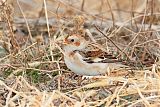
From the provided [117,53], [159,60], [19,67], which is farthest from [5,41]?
[159,60]

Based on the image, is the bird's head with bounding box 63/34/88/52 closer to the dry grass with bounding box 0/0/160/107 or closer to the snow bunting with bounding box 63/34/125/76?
the snow bunting with bounding box 63/34/125/76

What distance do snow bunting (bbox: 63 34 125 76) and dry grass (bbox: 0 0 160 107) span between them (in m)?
0.09

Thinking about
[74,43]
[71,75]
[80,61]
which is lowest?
[71,75]

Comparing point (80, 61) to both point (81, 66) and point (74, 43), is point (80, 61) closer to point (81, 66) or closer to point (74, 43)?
point (81, 66)

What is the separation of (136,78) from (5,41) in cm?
164

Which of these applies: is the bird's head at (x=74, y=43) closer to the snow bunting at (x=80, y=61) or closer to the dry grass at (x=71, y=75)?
the snow bunting at (x=80, y=61)

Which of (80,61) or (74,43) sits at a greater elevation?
(74,43)

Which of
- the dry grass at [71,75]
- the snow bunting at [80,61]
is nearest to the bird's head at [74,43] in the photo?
the snow bunting at [80,61]

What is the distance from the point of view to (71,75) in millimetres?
5566

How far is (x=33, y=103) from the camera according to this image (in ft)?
14.8

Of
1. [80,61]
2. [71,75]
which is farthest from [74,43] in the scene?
[71,75]

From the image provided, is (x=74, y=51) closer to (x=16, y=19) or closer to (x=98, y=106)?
(x=98, y=106)

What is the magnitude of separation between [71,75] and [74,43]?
373 mm

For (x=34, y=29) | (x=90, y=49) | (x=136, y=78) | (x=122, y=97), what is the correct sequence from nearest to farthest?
1. (x=122, y=97)
2. (x=136, y=78)
3. (x=90, y=49)
4. (x=34, y=29)
